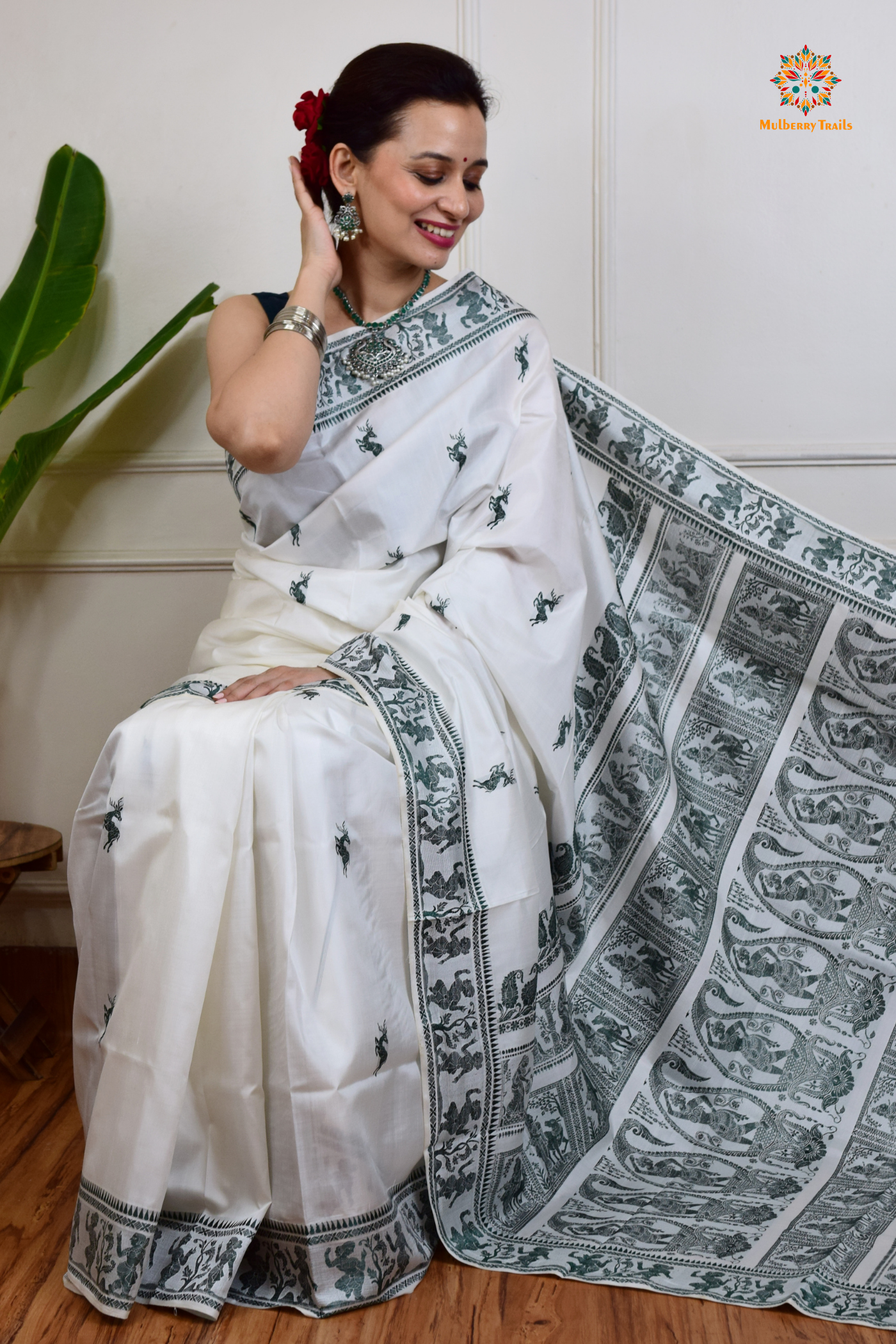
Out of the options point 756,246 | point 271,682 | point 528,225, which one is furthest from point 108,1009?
point 756,246

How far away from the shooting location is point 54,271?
7.36ft

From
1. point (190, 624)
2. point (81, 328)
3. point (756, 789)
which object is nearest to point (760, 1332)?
point (756, 789)

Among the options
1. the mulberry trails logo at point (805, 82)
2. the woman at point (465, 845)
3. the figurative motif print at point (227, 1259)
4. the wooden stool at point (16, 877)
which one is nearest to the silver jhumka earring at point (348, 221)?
the woman at point (465, 845)

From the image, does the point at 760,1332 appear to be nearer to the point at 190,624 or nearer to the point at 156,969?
the point at 156,969

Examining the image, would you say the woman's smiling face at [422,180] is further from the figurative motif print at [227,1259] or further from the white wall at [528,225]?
the figurative motif print at [227,1259]

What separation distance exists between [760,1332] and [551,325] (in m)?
1.84

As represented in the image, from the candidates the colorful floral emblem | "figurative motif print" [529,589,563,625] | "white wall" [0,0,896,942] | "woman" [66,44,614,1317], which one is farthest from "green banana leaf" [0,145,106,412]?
the colorful floral emblem

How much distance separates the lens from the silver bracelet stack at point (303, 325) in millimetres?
1701

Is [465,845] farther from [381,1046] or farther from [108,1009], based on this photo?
[108,1009]

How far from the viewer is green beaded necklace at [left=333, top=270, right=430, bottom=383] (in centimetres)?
180

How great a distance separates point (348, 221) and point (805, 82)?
1.06 m

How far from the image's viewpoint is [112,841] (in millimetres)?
1454

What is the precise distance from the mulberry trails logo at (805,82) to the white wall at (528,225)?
0.02m

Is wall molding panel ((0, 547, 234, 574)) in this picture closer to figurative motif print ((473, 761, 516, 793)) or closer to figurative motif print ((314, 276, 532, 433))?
figurative motif print ((314, 276, 532, 433))
